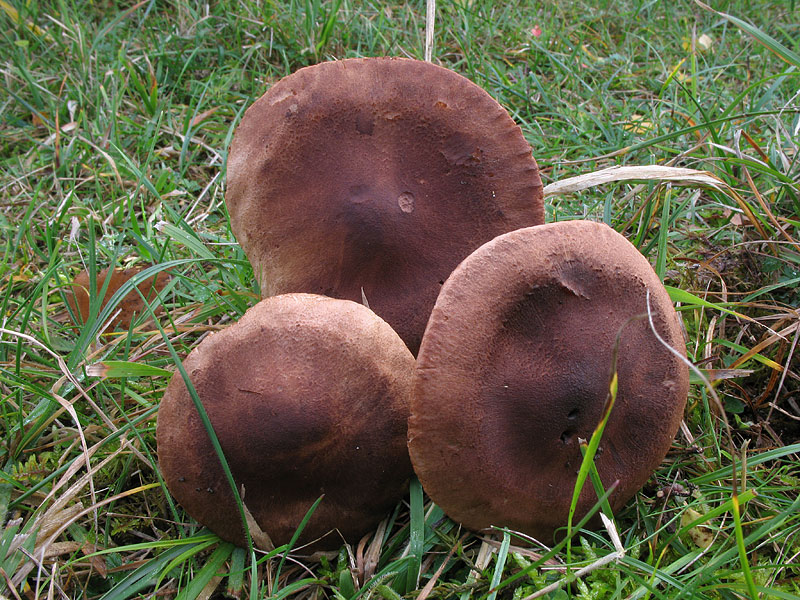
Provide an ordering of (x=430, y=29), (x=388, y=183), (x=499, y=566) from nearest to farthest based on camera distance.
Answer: (x=499, y=566) < (x=388, y=183) < (x=430, y=29)

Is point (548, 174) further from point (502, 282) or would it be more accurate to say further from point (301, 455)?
point (301, 455)

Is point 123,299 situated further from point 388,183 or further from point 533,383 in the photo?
point 533,383

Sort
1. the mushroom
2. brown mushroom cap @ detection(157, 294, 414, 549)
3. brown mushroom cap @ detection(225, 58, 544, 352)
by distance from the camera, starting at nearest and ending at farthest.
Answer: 1. brown mushroom cap @ detection(157, 294, 414, 549)
2. brown mushroom cap @ detection(225, 58, 544, 352)
3. the mushroom

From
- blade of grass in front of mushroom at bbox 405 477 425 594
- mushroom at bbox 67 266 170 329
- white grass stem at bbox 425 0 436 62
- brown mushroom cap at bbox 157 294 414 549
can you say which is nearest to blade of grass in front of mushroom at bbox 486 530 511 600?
blade of grass in front of mushroom at bbox 405 477 425 594

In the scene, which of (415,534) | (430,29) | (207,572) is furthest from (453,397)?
(430,29)

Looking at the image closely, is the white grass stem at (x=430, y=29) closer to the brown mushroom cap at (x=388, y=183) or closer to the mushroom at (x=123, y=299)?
the brown mushroom cap at (x=388, y=183)

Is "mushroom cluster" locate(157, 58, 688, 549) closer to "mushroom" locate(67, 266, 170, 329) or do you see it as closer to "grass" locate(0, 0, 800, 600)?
"grass" locate(0, 0, 800, 600)

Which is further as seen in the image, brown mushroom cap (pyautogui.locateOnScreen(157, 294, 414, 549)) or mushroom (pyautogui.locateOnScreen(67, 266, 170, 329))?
mushroom (pyautogui.locateOnScreen(67, 266, 170, 329))
